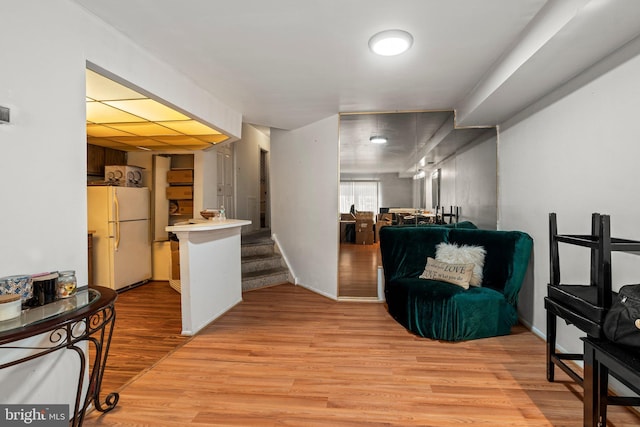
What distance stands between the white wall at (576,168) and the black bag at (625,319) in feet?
2.13

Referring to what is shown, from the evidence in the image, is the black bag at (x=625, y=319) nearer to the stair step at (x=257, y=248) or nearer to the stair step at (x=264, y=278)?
the stair step at (x=264, y=278)

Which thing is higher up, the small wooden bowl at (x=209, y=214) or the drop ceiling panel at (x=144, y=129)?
the drop ceiling panel at (x=144, y=129)

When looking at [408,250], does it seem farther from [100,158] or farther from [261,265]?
[100,158]

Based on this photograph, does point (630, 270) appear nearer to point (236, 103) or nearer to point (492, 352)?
point (492, 352)

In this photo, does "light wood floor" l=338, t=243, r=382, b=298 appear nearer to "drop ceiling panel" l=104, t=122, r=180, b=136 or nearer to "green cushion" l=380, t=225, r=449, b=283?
"green cushion" l=380, t=225, r=449, b=283

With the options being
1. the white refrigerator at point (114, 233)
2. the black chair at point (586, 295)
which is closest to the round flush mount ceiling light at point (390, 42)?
the black chair at point (586, 295)

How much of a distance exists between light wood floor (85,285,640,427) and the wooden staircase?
1.48m

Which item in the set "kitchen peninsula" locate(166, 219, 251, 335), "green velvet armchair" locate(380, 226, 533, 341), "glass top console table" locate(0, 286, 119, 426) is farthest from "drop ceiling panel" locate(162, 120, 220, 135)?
"green velvet armchair" locate(380, 226, 533, 341)

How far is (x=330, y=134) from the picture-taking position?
438 centimetres

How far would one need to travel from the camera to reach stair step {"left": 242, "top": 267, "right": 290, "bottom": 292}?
4.66 metres

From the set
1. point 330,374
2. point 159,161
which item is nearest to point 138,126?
point 159,161

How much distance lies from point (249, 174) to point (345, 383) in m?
5.24

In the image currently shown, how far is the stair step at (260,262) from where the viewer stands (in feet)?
16.2

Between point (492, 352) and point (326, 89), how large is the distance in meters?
2.84
